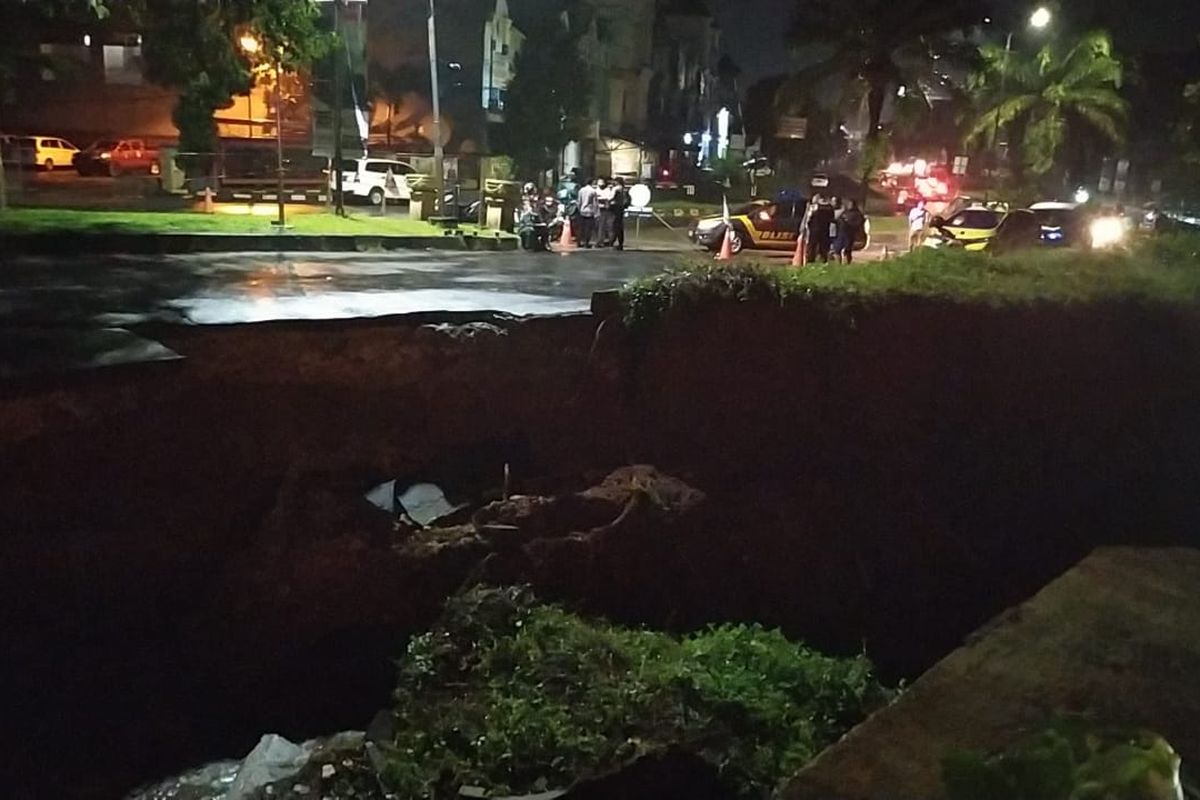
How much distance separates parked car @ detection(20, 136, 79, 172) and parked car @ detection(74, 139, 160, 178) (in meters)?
0.80

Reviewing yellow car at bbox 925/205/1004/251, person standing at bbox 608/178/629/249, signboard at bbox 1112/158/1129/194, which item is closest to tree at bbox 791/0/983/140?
yellow car at bbox 925/205/1004/251

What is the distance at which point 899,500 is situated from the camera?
34.8 ft

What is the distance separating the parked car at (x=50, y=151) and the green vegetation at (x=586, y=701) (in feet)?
109

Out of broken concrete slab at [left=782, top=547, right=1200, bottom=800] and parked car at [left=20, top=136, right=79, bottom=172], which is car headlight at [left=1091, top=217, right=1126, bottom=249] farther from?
parked car at [left=20, top=136, right=79, bottom=172]

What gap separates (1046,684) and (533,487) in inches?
297

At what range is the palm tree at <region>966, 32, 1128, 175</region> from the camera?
41344mm

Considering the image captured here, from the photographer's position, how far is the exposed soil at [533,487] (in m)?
8.87

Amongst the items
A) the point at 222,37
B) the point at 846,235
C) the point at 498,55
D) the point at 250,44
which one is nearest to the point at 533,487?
the point at 846,235

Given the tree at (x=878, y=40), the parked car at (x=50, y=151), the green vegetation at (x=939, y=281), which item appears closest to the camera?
the green vegetation at (x=939, y=281)

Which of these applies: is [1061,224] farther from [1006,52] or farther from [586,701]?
[586,701]

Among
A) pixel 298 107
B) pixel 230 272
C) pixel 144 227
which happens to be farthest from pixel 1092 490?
pixel 298 107

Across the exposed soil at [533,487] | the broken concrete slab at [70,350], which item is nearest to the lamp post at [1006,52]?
the exposed soil at [533,487]

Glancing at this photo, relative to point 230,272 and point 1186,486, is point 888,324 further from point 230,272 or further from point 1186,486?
point 230,272

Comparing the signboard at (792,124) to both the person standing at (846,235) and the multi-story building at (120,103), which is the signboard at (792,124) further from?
the person standing at (846,235)
